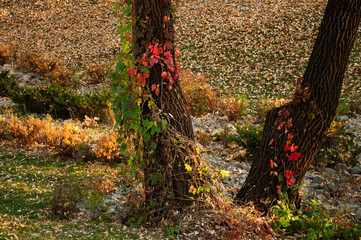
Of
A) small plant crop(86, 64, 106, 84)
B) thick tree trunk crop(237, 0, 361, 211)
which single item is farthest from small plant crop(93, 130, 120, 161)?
small plant crop(86, 64, 106, 84)

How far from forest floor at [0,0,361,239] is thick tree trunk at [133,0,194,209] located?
30cm

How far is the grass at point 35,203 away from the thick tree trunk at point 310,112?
1.60 m

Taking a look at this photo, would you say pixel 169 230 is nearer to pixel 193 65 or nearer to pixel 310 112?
pixel 310 112

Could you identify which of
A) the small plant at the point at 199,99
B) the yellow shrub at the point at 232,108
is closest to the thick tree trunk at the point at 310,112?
the yellow shrub at the point at 232,108

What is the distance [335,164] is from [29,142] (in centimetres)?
490

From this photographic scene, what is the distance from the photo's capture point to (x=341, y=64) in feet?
11.7

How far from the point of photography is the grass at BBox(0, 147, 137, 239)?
3.11 metres

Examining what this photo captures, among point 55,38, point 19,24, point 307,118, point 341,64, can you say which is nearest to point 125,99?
point 307,118

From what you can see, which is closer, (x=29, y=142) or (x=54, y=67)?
(x=29, y=142)

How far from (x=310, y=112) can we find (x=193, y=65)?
8.35 m

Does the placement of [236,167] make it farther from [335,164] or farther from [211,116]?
[211,116]

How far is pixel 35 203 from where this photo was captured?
12.4 ft

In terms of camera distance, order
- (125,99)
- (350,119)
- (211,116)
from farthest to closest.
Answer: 1. (211,116)
2. (350,119)
3. (125,99)

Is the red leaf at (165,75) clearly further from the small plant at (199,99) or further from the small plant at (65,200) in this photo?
the small plant at (199,99)
